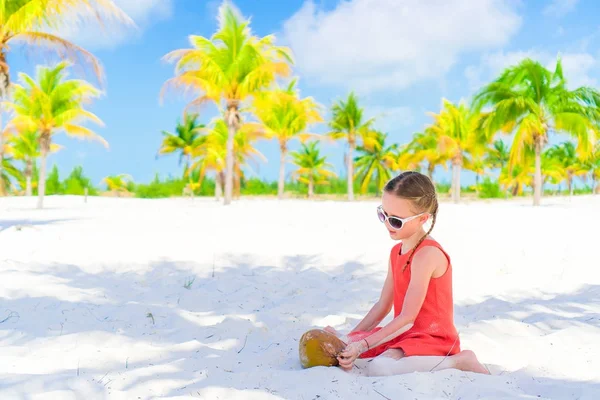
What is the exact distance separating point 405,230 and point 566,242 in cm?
637

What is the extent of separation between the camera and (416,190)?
2.41 meters

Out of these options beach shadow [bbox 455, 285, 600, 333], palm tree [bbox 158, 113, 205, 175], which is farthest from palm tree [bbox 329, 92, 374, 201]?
beach shadow [bbox 455, 285, 600, 333]

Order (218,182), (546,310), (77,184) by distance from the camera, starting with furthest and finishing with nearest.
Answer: (77,184), (218,182), (546,310)

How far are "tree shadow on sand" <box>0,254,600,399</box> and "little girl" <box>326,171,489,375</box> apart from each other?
0.41ft

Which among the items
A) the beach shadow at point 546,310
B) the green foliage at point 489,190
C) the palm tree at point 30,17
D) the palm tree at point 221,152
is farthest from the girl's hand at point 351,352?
the green foliage at point 489,190

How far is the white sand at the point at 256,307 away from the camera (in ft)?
7.65

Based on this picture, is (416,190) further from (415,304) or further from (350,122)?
(350,122)

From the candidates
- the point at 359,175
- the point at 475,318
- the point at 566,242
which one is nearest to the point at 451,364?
the point at 475,318

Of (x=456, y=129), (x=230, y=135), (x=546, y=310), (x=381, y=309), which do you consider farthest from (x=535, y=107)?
(x=381, y=309)

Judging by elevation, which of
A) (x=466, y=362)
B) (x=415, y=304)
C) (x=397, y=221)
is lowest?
(x=466, y=362)

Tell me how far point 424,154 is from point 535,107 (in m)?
14.7

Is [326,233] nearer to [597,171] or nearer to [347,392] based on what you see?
[347,392]

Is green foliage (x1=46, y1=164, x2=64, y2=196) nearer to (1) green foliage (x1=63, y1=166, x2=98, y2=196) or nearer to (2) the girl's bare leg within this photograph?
(1) green foliage (x1=63, y1=166, x2=98, y2=196)

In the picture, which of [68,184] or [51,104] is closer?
[51,104]
